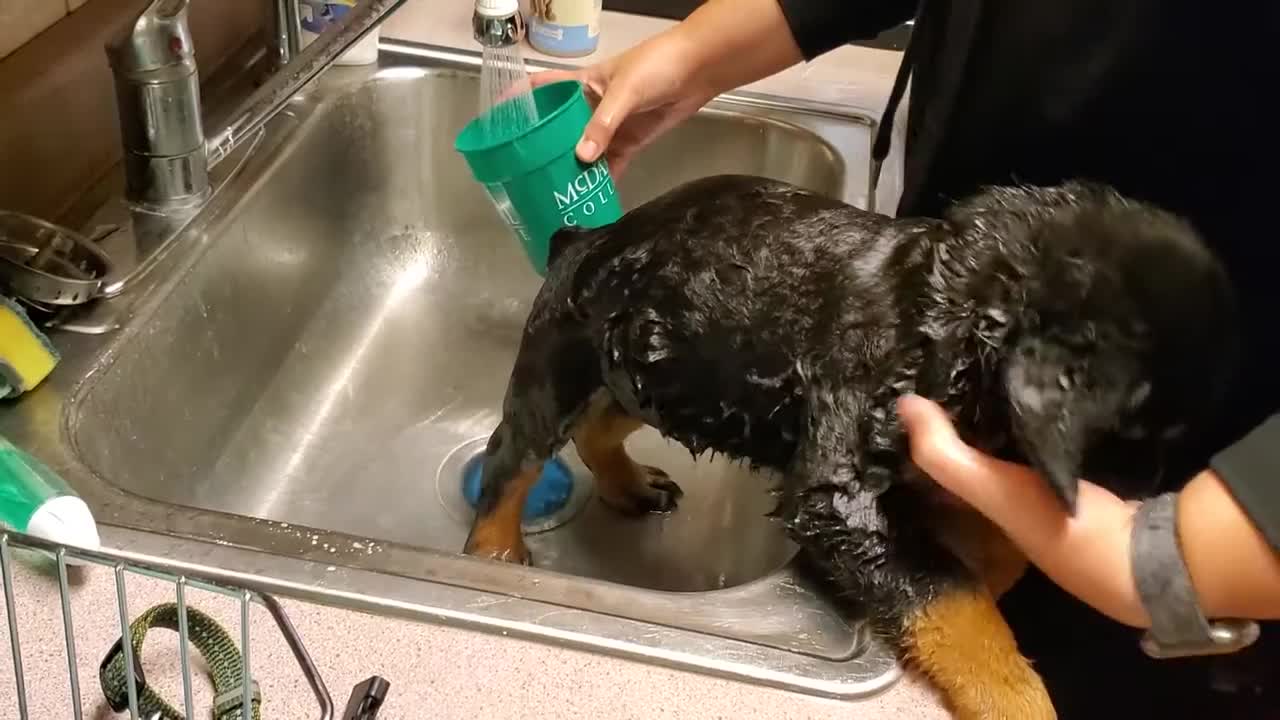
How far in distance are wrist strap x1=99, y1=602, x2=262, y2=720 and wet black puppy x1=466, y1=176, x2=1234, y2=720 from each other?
0.31m

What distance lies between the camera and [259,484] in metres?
1.04

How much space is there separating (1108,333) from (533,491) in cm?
62

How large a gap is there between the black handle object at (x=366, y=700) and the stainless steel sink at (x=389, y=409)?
0.08m

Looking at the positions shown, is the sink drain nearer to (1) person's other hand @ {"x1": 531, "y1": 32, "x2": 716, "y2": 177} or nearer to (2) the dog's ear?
(1) person's other hand @ {"x1": 531, "y1": 32, "x2": 716, "y2": 177}

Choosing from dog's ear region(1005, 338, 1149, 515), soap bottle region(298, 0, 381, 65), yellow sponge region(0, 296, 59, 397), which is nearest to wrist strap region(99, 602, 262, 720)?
yellow sponge region(0, 296, 59, 397)

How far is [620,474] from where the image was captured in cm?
103

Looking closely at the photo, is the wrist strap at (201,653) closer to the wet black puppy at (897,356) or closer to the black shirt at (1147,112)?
the wet black puppy at (897,356)

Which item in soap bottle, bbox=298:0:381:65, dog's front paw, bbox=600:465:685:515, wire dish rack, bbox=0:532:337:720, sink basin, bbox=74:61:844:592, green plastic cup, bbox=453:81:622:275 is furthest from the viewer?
soap bottle, bbox=298:0:381:65

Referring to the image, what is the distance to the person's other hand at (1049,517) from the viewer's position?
1.77ft

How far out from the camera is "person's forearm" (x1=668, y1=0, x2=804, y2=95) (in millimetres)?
969

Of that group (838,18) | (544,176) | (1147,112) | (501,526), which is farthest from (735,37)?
(501,526)

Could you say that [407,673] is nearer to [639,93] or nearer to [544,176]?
[544,176]

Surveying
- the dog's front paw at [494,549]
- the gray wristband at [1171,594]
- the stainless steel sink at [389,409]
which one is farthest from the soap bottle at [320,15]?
the gray wristband at [1171,594]

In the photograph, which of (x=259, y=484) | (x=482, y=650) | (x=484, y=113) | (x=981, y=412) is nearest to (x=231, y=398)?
(x=259, y=484)
